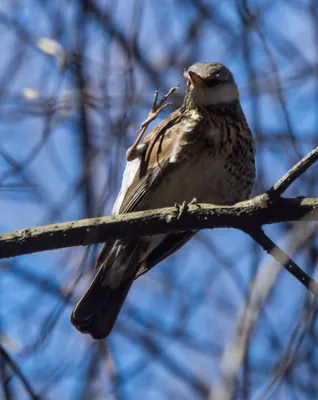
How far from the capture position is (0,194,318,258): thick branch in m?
2.68

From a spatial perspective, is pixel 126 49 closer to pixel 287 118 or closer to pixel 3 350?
pixel 287 118

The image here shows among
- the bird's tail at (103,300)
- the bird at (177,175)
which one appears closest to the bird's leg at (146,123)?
the bird at (177,175)

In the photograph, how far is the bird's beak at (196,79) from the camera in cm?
376

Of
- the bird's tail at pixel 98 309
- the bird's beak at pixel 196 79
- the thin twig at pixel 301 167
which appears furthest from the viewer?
the bird's beak at pixel 196 79

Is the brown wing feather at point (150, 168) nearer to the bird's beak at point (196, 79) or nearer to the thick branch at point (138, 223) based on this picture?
the bird's beak at point (196, 79)

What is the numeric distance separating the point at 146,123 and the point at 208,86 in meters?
0.63

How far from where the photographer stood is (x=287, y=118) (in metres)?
2.96

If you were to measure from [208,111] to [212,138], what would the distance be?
0.23m

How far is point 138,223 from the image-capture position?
2.74 meters

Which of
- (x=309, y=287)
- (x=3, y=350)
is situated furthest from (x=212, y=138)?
(x=3, y=350)

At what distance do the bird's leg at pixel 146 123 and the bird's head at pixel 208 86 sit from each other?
231 millimetres

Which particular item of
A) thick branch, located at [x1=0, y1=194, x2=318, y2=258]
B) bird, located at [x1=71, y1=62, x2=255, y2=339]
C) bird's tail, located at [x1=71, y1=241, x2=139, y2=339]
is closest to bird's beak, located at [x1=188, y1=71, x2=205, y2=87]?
bird, located at [x1=71, y1=62, x2=255, y2=339]

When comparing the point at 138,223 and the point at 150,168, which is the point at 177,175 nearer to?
the point at 150,168

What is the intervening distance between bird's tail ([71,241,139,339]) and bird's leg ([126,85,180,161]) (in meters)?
0.47
